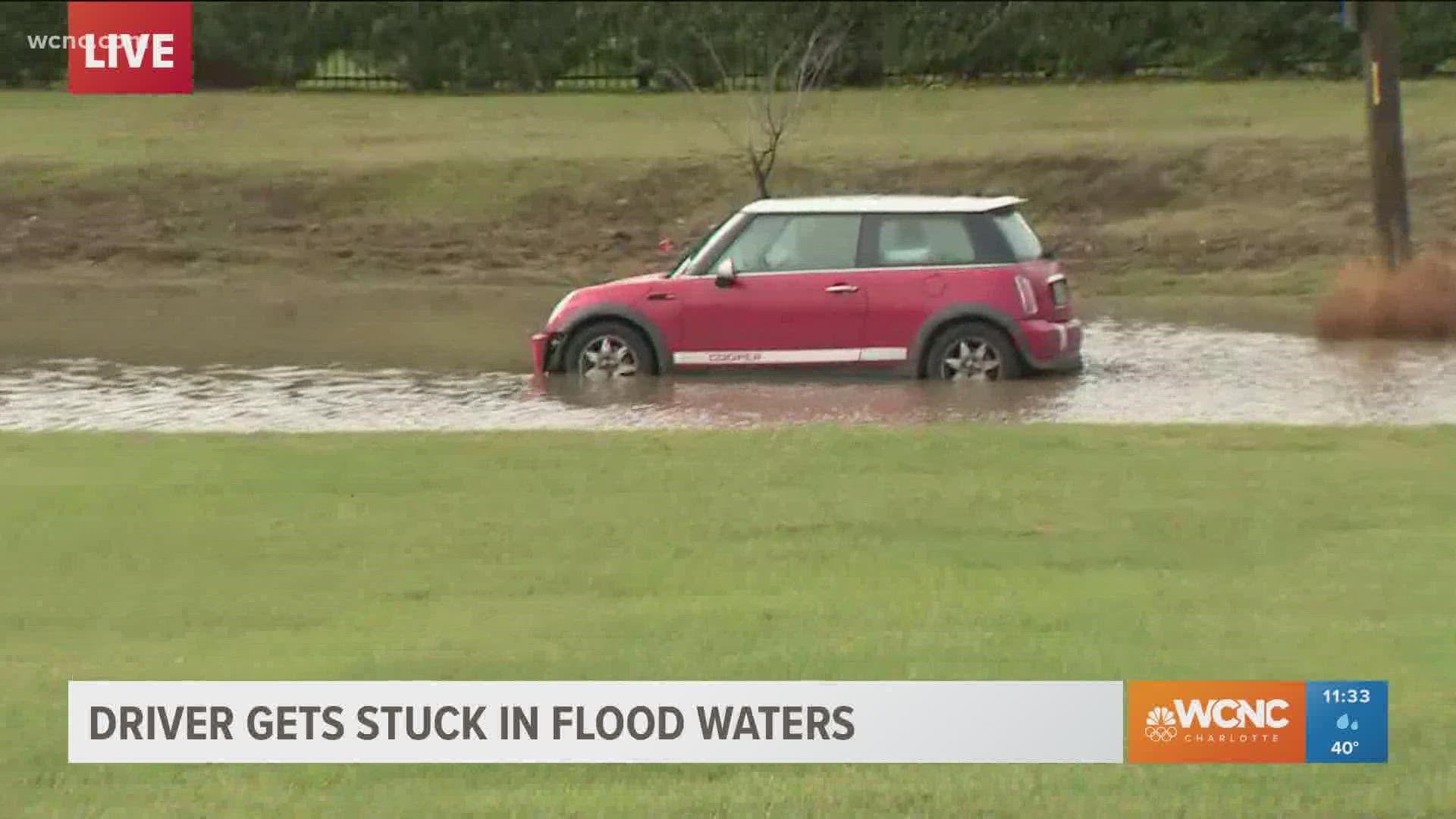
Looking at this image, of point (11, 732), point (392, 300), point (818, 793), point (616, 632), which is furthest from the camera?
point (392, 300)

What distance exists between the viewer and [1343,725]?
24.7ft

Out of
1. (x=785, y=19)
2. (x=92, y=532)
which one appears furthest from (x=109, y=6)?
(x=92, y=532)

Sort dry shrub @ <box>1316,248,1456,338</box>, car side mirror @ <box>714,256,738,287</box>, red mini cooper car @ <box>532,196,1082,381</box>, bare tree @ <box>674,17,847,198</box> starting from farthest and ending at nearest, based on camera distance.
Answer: bare tree @ <box>674,17,847,198</box> < dry shrub @ <box>1316,248,1456,338</box> < car side mirror @ <box>714,256,738,287</box> < red mini cooper car @ <box>532,196,1082,381</box>

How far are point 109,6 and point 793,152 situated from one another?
11894 mm

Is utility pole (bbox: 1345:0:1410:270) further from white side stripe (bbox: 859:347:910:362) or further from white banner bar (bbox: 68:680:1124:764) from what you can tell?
white banner bar (bbox: 68:680:1124:764)

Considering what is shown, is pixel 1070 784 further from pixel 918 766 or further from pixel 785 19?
pixel 785 19

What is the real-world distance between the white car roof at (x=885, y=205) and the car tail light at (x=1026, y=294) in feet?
1.82

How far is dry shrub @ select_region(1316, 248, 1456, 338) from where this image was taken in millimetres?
22594

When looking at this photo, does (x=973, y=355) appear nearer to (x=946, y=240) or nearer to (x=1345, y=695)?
(x=946, y=240)

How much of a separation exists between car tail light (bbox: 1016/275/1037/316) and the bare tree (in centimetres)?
1070

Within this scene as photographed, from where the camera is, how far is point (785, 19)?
39500 millimetres

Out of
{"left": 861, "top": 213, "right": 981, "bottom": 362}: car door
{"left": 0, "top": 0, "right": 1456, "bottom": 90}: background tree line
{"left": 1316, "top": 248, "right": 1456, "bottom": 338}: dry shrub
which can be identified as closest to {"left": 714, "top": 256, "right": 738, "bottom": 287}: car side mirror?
{"left": 861, "top": 213, "right": 981, "bottom": 362}: car door

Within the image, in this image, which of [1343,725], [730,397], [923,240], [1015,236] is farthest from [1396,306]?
[1343,725]

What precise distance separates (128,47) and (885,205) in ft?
73.9
